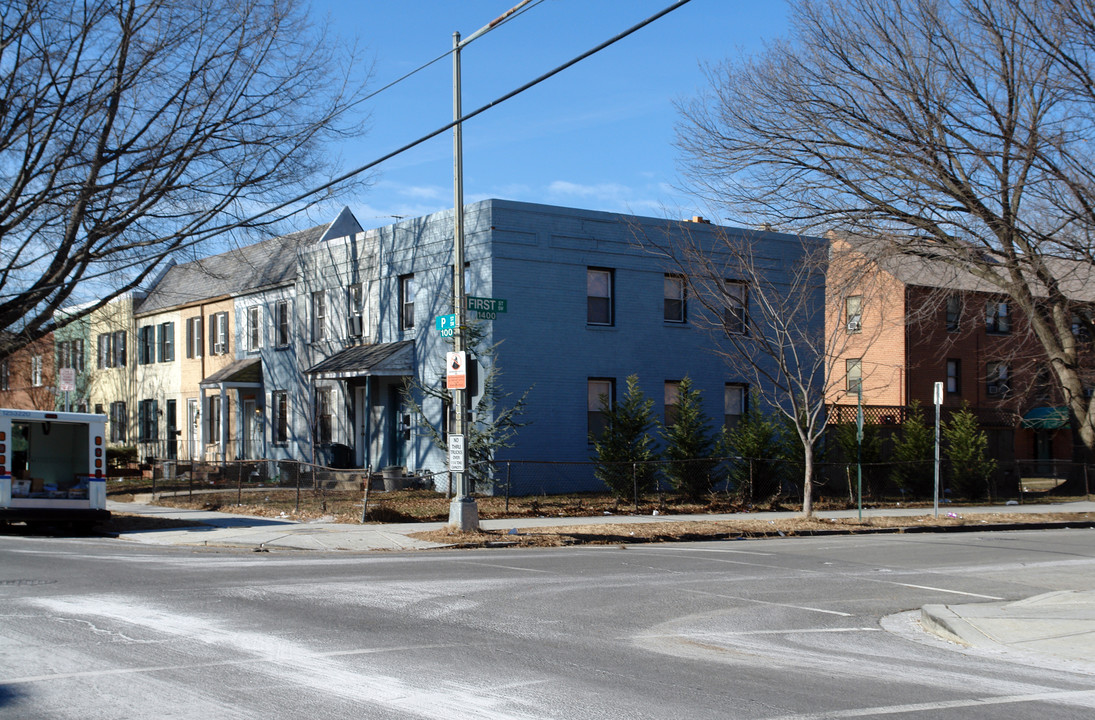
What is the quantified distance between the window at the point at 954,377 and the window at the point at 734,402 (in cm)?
1679

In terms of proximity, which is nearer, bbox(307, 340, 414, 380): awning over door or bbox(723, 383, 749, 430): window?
bbox(307, 340, 414, 380): awning over door

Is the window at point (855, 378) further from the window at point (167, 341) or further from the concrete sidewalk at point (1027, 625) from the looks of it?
the window at point (167, 341)

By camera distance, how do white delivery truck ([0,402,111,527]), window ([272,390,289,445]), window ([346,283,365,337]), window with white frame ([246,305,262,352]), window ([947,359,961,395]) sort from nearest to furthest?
1. white delivery truck ([0,402,111,527])
2. window ([346,283,365,337])
3. window ([272,390,289,445])
4. window with white frame ([246,305,262,352])
5. window ([947,359,961,395])

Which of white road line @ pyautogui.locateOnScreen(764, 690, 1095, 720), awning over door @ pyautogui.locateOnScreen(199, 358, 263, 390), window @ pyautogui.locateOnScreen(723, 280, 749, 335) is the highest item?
window @ pyautogui.locateOnScreen(723, 280, 749, 335)

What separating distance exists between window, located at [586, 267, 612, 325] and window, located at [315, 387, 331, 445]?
939 centimetres

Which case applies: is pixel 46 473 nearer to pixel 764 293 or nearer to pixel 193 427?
pixel 764 293

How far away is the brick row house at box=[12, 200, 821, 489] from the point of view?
26516 mm

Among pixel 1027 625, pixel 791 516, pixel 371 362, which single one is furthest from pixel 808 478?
pixel 371 362

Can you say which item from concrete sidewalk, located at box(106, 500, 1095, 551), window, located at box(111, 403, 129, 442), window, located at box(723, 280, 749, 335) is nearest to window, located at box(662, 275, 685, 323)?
window, located at box(723, 280, 749, 335)

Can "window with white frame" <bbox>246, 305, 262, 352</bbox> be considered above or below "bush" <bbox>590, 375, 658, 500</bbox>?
above

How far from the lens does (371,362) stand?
91.0 feet

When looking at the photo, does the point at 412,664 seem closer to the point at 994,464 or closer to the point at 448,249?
the point at 448,249

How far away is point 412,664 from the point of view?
7.55 metres

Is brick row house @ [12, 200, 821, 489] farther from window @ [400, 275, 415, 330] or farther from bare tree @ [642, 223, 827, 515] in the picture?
bare tree @ [642, 223, 827, 515]
